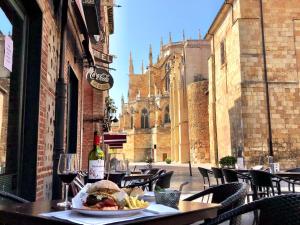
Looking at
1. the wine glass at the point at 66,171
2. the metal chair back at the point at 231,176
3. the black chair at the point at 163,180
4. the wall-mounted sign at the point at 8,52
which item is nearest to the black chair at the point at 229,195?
the wine glass at the point at 66,171

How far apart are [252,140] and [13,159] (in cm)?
1633

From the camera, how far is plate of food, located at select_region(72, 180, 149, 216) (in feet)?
5.12

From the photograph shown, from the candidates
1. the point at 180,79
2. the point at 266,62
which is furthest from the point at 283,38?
the point at 180,79

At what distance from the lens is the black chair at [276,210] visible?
172cm

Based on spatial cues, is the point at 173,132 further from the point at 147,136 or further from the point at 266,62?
the point at 266,62

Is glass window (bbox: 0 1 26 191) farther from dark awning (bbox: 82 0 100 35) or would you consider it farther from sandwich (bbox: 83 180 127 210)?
dark awning (bbox: 82 0 100 35)

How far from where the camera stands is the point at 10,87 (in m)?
3.66

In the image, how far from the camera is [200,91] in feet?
119

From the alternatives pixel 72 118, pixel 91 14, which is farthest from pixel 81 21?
pixel 72 118

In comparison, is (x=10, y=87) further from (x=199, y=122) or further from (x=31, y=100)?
(x=199, y=122)

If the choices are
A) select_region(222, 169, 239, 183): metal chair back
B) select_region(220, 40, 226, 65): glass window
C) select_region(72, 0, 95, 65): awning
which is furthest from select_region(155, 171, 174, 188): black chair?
select_region(220, 40, 226, 65): glass window

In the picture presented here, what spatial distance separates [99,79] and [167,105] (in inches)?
1826

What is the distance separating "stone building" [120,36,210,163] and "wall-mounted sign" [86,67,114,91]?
2670 centimetres

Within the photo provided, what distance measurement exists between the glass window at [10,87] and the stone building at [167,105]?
3189 cm
